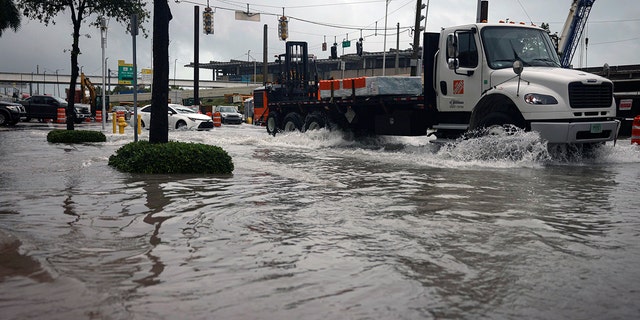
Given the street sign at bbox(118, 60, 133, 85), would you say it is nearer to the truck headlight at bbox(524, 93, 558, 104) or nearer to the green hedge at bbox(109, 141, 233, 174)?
the green hedge at bbox(109, 141, 233, 174)

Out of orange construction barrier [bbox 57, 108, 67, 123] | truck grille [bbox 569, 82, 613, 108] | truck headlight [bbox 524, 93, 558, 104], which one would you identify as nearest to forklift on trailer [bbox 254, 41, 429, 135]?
truck headlight [bbox 524, 93, 558, 104]

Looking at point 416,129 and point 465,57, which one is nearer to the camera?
point 465,57

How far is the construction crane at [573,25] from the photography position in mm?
40438

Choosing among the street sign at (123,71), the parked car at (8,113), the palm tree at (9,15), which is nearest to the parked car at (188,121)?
the palm tree at (9,15)

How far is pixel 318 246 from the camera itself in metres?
5.32

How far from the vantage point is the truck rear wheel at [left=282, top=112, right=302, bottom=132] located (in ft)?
69.5

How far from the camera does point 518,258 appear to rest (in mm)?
4918

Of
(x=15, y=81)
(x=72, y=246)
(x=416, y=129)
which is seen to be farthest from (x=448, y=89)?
(x=15, y=81)

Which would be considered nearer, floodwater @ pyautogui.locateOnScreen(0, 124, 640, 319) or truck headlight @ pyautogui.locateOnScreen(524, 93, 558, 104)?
floodwater @ pyautogui.locateOnScreen(0, 124, 640, 319)

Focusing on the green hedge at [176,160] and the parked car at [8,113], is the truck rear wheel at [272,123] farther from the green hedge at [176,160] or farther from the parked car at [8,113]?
the parked car at [8,113]

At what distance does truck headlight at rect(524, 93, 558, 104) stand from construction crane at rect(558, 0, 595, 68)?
101 ft

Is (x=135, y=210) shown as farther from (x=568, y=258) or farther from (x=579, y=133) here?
(x=579, y=133)

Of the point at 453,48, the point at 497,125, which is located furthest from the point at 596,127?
the point at 453,48

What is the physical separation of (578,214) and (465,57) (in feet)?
24.3
